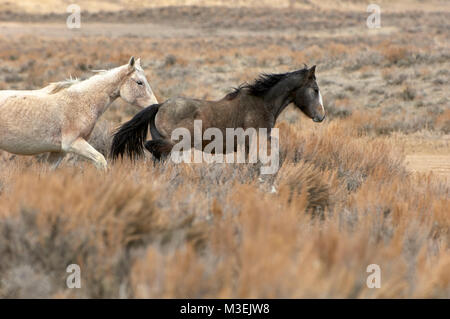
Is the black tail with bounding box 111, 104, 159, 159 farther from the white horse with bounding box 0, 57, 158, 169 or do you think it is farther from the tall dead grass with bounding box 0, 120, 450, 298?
the tall dead grass with bounding box 0, 120, 450, 298

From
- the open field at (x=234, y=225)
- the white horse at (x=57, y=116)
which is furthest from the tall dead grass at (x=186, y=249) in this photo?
the white horse at (x=57, y=116)

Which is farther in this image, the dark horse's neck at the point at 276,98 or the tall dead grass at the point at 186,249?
the dark horse's neck at the point at 276,98

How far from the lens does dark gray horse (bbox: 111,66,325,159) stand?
7.02 metres

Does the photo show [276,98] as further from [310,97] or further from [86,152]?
[86,152]

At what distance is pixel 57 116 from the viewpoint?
21.1ft

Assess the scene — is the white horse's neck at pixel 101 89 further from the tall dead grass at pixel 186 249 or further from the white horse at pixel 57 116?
the tall dead grass at pixel 186 249

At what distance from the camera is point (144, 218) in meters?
3.57

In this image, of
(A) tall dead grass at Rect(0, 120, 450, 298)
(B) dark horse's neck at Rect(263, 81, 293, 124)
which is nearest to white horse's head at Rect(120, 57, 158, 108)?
(B) dark horse's neck at Rect(263, 81, 293, 124)

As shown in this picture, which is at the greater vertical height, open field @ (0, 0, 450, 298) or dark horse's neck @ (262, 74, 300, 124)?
dark horse's neck @ (262, 74, 300, 124)

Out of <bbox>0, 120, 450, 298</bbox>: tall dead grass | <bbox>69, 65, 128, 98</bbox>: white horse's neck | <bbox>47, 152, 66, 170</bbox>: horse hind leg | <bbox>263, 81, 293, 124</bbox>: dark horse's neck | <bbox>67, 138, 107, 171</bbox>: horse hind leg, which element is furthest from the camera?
<bbox>263, 81, 293, 124</bbox>: dark horse's neck

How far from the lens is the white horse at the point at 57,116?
6246 mm

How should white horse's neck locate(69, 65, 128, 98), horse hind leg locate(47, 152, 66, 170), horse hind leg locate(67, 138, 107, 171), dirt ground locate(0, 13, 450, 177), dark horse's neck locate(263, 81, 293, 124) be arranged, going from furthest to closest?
1. dirt ground locate(0, 13, 450, 177)
2. dark horse's neck locate(263, 81, 293, 124)
3. white horse's neck locate(69, 65, 128, 98)
4. horse hind leg locate(47, 152, 66, 170)
5. horse hind leg locate(67, 138, 107, 171)
